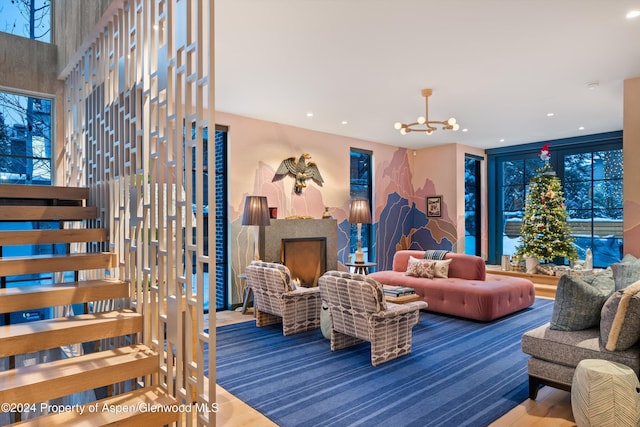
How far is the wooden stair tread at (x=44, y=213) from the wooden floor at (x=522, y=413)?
179 cm

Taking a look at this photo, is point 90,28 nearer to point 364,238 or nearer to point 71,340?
point 71,340

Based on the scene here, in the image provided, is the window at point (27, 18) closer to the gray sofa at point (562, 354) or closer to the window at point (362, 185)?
the window at point (362, 185)

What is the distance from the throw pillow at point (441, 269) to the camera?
5.78 metres

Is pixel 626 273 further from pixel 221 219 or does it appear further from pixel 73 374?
pixel 221 219

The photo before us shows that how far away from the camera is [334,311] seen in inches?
151

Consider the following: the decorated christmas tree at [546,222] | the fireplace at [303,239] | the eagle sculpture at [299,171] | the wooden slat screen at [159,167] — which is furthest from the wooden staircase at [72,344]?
the decorated christmas tree at [546,222]

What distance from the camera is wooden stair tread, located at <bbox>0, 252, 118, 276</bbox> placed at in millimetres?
2412

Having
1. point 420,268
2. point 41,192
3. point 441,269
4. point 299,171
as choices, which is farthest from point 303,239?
point 41,192

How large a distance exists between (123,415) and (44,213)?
1759 mm

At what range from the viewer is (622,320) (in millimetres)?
2438

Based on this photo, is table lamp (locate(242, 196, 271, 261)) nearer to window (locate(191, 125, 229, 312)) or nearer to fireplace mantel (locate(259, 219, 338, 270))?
fireplace mantel (locate(259, 219, 338, 270))

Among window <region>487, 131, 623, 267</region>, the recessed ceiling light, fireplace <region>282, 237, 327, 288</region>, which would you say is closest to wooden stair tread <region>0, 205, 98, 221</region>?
fireplace <region>282, 237, 327, 288</region>

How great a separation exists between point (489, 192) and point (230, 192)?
20.3 ft

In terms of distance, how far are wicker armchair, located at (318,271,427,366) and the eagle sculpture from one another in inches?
115
